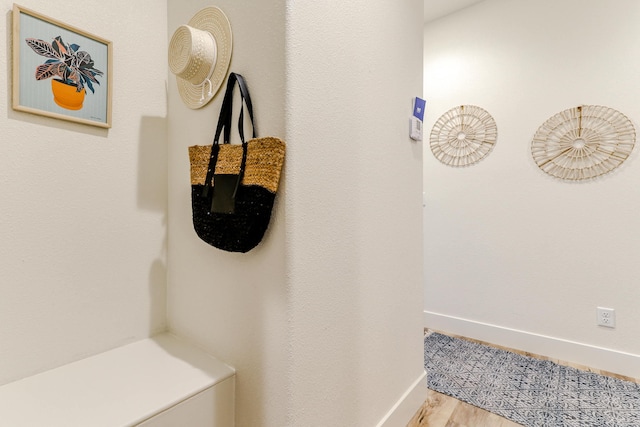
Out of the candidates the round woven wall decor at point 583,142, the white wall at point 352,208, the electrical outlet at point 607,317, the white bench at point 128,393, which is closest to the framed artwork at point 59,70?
the white wall at point 352,208

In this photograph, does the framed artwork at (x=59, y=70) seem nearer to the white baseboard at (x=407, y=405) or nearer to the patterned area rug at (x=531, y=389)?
the white baseboard at (x=407, y=405)

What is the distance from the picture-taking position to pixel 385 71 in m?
1.31

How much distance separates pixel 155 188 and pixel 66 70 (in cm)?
46

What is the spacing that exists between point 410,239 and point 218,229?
36.3 inches

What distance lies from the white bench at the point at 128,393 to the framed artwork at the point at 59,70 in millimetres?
818

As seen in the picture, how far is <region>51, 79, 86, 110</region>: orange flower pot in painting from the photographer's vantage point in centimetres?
101

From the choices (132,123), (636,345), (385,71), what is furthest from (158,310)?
(636,345)

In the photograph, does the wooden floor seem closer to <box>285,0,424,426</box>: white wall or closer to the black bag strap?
<box>285,0,424,426</box>: white wall

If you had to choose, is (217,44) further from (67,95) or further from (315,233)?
(315,233)

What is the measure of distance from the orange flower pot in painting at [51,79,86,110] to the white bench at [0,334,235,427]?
86 cm

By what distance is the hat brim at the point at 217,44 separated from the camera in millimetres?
1021

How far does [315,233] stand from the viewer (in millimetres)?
968

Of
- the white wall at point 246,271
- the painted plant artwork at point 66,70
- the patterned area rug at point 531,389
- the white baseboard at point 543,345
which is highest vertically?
the painted plant artwork at point 66,70

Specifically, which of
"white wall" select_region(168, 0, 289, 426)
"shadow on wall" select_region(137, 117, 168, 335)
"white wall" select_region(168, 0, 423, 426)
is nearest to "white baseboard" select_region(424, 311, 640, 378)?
"white wall" select_region(168, 0, 423, 426)
